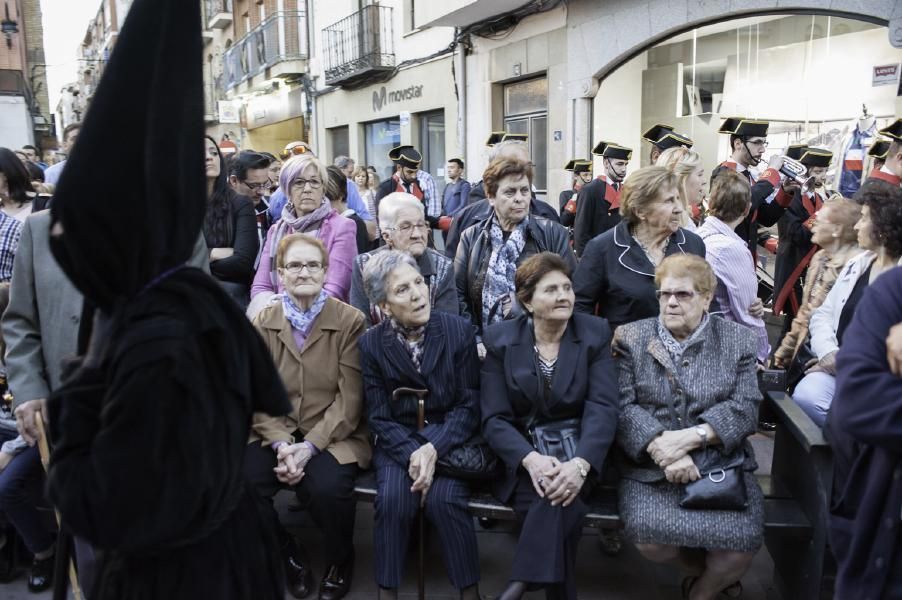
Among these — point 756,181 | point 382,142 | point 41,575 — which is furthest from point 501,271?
point 382,142

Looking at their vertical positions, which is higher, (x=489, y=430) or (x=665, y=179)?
(x=665, y=179)

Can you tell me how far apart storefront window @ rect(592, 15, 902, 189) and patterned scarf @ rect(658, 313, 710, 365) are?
5.58 meters

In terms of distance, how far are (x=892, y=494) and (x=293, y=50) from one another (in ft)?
74.4

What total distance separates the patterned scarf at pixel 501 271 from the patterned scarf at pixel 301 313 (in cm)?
94

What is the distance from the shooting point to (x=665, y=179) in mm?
3748

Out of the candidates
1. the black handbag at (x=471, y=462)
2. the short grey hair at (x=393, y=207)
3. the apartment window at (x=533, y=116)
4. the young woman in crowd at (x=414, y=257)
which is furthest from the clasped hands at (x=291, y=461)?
the apartment window at (x=533, y=116)

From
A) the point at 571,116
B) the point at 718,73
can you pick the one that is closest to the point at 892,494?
the point at 718,73

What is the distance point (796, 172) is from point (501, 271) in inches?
140

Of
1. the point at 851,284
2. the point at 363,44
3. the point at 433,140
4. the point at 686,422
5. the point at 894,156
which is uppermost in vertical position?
the point at 363,44

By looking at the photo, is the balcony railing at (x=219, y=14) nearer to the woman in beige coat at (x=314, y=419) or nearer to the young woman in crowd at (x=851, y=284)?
the woman in beige coat at (x=314, y=419)

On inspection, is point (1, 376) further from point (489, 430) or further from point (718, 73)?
point (718, 73)

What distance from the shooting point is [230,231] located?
4.86 meters

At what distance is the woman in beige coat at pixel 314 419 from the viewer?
11.2ft

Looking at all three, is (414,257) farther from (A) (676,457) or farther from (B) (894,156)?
(B) (894,156)
